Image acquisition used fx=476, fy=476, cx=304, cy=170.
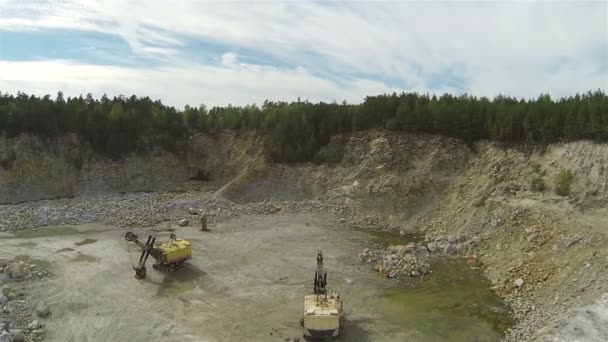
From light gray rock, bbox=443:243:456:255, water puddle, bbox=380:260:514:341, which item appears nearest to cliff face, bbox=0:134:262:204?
light gray rock, bbox=443:243:456:255

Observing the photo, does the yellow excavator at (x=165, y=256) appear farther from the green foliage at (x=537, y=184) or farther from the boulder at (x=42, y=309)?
the green foliage at (x=537, y=184)

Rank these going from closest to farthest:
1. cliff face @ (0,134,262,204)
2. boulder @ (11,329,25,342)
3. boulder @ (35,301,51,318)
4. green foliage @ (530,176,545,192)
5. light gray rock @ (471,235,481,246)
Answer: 1. boulder @ (11,329,25,342)
2. boulder @ (35,301,51,318)
3. light gray rock @ (471,235,481,246)
4. green foliage @ (530,176,545,192)
5. cliff face @ (0,134,262,204)

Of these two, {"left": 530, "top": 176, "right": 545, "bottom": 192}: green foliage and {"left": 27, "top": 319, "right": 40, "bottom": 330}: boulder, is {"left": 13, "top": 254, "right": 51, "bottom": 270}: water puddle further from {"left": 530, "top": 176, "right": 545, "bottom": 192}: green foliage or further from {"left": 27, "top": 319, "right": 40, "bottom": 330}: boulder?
{"left": 530, "top": 176, "right": 545, "bottom": 192}: green foliage

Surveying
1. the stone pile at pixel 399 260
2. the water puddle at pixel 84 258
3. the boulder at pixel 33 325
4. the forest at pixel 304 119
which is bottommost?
the boulder at pixel 33 325

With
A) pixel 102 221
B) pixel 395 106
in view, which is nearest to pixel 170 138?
pixel 102 221

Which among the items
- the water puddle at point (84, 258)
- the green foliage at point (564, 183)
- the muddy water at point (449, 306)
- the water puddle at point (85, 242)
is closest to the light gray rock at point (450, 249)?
the muddy water at point (449, 306)

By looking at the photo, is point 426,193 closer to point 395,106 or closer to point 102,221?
point 395,106
